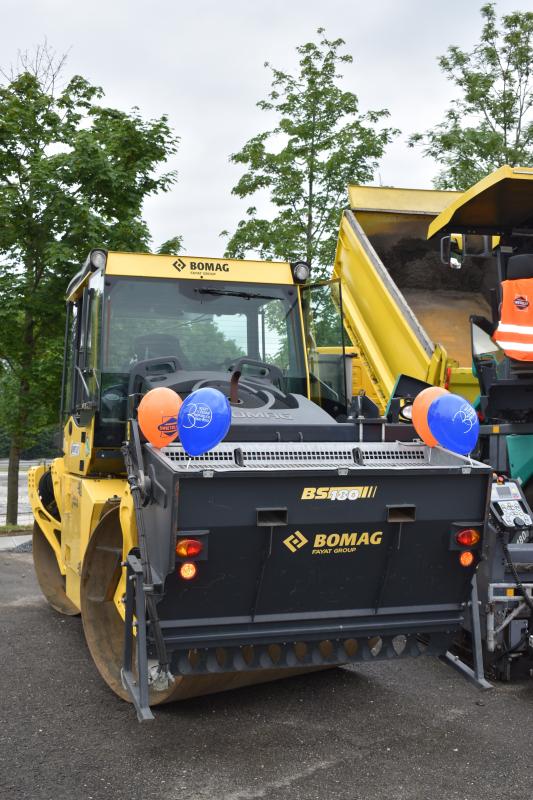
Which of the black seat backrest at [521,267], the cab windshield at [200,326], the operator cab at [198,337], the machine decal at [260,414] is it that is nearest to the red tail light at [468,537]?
the machine decal at [260,414]

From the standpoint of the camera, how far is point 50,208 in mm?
11328

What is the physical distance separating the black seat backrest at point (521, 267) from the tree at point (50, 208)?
6771 millimetres

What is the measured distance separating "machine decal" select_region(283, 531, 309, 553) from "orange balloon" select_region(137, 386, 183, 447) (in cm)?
69

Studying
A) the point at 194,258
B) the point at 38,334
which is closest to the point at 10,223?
the point at 38,334

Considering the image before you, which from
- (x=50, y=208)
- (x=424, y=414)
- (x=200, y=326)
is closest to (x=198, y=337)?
(x=200, y=326)

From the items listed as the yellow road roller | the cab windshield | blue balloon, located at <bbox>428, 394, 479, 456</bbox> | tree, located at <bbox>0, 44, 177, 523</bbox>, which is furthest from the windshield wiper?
tree, located at <bbox>0, 44, 177, 523</bbox>

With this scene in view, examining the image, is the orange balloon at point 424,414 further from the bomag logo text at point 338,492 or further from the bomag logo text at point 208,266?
the bomag logo text at point 208,266

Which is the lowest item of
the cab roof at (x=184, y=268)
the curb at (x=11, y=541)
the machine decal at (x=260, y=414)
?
the curb at (x=11, y=541)

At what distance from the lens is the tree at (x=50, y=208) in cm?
1130

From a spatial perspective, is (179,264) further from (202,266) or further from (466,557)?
(466,557)

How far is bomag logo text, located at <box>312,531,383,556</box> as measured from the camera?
151 inches

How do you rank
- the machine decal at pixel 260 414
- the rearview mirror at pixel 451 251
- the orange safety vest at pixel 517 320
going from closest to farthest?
1. the machine decal at pixel 260 414
2. the orange safety vest at pixel 517 320
3. the rearview mirror at pixel 451 251

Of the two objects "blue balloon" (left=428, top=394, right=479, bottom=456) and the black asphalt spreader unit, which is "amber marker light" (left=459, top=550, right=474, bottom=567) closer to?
the black asphalt spreader unit

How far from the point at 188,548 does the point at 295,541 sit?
0.49 m
